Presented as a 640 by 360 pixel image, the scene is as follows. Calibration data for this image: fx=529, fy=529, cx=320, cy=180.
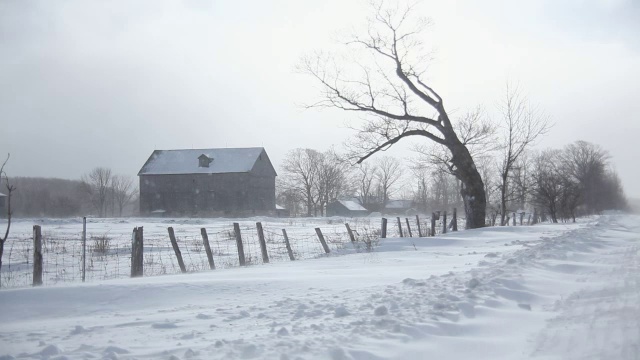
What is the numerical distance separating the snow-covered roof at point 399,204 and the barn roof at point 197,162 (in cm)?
5580

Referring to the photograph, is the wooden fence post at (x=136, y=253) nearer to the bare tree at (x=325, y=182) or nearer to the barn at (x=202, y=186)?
the barn at (x=202, y=186)

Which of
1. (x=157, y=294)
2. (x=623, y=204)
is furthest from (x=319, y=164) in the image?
(x=157, y=294)

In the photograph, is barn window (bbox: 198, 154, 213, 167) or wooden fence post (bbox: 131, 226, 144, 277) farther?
barn window (bbox: 198, 154, 213, 167)

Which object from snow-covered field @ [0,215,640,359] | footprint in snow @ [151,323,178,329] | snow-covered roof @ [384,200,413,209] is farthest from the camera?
snow-covered roof @ [384,200,413,209]

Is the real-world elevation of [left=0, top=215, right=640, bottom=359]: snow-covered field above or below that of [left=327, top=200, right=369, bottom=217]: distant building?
below

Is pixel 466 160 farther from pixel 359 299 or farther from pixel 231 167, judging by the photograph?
pixel 231 167

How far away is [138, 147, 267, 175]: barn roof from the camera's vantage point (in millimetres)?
67938

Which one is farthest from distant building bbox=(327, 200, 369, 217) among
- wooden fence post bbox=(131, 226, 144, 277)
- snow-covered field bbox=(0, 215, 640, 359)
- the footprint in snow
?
the footprint in snow

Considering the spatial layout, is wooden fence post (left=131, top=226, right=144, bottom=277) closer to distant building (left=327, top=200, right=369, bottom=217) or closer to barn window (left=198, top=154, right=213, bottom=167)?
barn window (left=198, top=154, right=213, bottom=167)

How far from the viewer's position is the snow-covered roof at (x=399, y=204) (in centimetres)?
12062

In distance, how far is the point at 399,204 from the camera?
12294 centimetres

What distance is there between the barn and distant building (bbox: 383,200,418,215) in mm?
51207

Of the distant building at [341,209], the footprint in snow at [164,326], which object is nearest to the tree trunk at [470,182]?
the footprint in snow at [164,326]

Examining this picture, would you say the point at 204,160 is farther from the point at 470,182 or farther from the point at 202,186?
the point at 470,182
